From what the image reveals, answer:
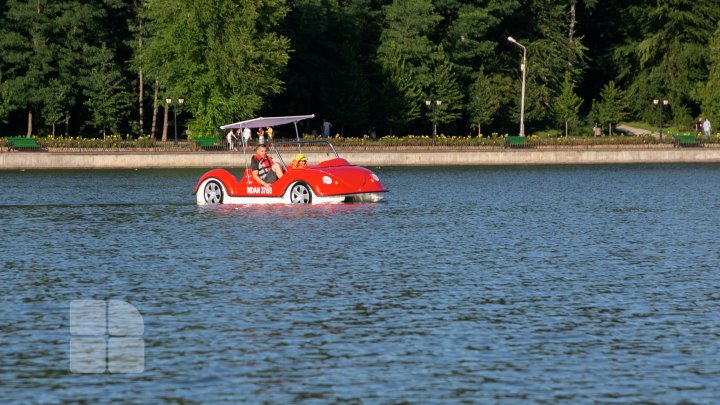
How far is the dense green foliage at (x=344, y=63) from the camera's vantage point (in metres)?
70.6

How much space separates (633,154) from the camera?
2667 inches

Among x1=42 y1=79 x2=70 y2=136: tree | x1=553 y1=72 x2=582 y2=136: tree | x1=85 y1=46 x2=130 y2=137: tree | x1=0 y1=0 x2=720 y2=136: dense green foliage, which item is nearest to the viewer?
x1=0 y1=0 x2=720 y2=136: dense green foliage

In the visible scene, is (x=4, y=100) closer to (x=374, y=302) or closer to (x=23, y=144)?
(x=23, y=144)

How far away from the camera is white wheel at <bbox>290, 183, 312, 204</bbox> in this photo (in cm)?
3131

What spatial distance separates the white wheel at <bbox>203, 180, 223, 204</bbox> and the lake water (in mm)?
1408

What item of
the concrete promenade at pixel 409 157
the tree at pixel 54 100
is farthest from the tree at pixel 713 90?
the tree at pixel 54 100

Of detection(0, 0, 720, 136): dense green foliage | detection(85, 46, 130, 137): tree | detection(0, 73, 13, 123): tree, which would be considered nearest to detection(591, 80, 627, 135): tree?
detection(0, 0, 720, 136): dense green foliage

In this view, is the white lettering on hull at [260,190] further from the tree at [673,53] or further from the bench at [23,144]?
the tree at [673,53]

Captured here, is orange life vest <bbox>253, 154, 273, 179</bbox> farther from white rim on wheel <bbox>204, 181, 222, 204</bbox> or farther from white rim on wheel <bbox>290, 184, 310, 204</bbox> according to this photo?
white rim on wheel <bbox>204, 181, 222, 204</bbox>

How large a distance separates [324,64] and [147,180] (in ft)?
115

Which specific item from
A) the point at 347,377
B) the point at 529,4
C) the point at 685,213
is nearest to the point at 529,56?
the point at 529,4

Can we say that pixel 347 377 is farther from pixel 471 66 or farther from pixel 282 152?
pixel 471 66

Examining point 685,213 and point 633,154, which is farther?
point 633,154

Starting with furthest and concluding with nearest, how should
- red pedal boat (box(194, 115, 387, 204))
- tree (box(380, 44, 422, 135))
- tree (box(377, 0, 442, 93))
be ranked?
tree (box(377, 0, 442, 93))
tree (box(380, 44, 422, 135))
red pedal boat (box(194, 115, 387, 204))
